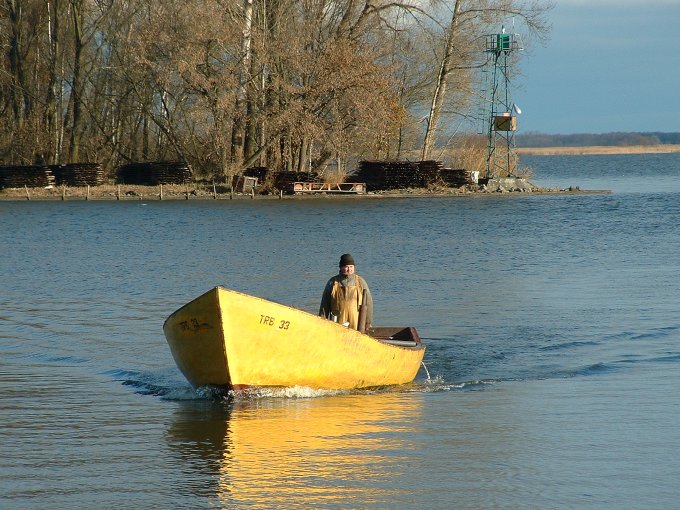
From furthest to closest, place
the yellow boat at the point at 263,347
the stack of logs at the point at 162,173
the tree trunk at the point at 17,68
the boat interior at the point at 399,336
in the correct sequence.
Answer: the tree trunk at the point at 17,68, the stack of logs at the point at 162,173, the boat interior at the point at 399,336, the yellow boat at the point at 263,347

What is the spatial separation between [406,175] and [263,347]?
1889 inches

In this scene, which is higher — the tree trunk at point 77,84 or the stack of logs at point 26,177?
the tree trunk at point 77,84

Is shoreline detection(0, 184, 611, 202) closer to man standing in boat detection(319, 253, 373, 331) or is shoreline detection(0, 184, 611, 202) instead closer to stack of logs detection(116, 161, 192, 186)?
stack of logs detection(116, 161, 192, 186)

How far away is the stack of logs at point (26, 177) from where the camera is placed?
58.5 meters

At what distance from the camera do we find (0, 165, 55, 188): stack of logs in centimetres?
5850

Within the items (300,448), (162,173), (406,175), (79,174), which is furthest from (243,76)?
(300,448)

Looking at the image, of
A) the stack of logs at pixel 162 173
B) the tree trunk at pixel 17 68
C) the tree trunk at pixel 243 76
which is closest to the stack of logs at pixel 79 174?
the stack of logs at pixel 162 173

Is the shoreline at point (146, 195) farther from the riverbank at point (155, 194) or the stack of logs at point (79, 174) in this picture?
the stack of logs at point (79, 174)

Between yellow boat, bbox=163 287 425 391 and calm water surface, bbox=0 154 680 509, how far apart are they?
27cm

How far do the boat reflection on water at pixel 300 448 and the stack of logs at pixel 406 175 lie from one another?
4617 centimetres

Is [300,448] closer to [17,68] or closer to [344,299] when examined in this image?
[344,299]

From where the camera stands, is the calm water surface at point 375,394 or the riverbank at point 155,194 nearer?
the calm water surface at point 375,394

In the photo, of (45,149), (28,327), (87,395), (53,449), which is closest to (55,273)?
(28,327)

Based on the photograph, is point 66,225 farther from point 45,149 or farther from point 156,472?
point 156,472
